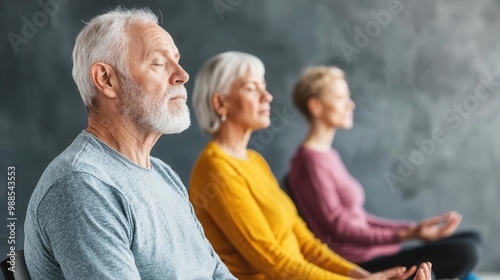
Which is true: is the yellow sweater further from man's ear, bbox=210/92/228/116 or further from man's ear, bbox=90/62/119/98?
man's ear, bbox=90/62/119/98

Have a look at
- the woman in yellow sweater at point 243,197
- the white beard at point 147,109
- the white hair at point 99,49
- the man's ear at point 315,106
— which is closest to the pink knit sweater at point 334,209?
the man's ear at point 315,106

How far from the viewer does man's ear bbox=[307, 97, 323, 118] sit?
3676 mm

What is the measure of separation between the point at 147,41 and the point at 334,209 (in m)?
1.86

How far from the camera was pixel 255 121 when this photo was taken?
2758mm

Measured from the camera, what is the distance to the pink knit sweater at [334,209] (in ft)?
11.2

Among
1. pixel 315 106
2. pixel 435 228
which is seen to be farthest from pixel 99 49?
pixel 435 228

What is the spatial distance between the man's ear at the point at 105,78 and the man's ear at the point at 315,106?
6.71 feet

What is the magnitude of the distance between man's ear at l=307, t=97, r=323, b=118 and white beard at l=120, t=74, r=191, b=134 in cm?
195

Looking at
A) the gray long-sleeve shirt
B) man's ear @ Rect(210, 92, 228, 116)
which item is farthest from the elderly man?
man's ear @ Rect(210, 92, 228, 116)

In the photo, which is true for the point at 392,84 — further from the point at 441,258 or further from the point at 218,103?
the point at 218,103

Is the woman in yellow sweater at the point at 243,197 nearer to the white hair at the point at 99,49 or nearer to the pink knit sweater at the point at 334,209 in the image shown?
the pink knit sweater at the point at 334,209

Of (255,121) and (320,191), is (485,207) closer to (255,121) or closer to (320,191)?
(320,191)

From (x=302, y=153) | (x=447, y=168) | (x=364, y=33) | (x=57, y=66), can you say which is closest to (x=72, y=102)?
(x=57, y=66)

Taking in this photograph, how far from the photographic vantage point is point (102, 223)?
146cm
